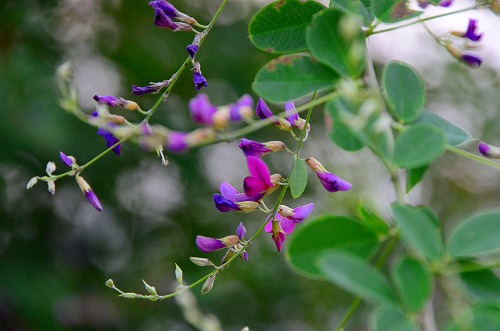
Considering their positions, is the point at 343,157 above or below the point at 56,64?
below

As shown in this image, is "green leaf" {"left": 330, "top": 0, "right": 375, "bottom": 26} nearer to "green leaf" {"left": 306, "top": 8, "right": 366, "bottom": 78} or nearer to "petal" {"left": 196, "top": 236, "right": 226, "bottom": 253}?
"green leaf" {"left": 306, "top": 8, "right": 366, "bottom": 78}

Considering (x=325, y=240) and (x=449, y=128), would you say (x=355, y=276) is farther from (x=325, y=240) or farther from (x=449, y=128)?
(x=449, y=128)

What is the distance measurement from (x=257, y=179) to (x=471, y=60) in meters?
0.19

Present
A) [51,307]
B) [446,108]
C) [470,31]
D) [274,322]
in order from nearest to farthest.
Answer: [470,31] < [51,307] < [274,322] < [446,108]

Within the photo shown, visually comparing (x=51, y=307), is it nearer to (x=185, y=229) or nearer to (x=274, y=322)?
(x=185, y=229)

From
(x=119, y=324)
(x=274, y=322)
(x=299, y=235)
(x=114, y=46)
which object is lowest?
(x=274, y=322)

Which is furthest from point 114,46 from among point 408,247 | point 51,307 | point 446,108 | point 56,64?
point 408,247

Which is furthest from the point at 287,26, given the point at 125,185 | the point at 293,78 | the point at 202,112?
the point at 125,185

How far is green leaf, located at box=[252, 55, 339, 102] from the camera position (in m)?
0.47

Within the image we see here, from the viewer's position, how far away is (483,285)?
0.40 m

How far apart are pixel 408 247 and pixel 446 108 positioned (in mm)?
3141

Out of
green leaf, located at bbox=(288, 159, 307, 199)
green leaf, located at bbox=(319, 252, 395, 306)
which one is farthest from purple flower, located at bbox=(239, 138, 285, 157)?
green leaf, located at bbox=(319, 252, 395, 306)

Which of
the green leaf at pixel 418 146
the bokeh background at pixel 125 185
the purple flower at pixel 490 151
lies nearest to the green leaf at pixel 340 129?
the green leaf at pixel 418 146

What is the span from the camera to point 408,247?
14.1 inches
